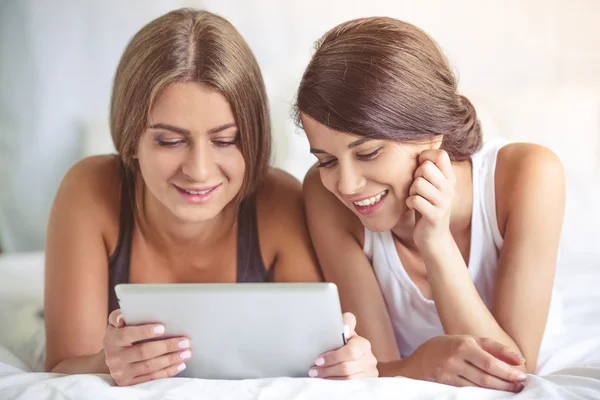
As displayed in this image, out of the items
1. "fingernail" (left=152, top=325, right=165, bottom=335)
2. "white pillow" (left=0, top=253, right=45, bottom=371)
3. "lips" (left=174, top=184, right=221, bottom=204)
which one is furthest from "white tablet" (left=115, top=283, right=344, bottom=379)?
"white pillow" (left=0, top=253, right=45, bottom=371)

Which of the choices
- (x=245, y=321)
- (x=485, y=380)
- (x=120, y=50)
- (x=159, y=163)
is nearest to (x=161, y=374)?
(x=245, y=321)

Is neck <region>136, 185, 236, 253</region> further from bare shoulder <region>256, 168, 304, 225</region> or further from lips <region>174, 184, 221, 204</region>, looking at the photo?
lips <region>174, 184, 221, 204</region>

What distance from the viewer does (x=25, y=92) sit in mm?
2150

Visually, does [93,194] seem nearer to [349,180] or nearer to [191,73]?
[191,73]

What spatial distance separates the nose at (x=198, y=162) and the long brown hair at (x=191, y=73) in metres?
0.07

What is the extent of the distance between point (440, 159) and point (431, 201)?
7cm

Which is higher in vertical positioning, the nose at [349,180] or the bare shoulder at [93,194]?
the nose at [349,180]

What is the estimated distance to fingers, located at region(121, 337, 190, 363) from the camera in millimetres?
1041

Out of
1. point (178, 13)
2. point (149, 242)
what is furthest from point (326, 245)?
point (178, 13)

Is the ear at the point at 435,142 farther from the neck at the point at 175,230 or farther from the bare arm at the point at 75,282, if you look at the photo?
the bare arm at the point at 75,282

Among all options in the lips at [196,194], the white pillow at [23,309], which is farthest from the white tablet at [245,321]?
the white pillow at [23,309]

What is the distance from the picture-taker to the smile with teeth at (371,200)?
1.22 metres

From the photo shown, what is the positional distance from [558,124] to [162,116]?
1034 mm

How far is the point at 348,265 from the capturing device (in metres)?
1.35
